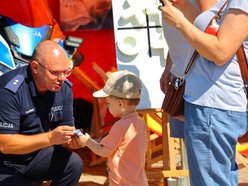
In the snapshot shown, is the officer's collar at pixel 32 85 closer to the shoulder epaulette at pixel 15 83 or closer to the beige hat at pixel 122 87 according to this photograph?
the shoulder epaulette at pixel 15 83

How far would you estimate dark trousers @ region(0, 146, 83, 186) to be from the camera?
129 inches

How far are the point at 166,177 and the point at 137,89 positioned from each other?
3.08 feet

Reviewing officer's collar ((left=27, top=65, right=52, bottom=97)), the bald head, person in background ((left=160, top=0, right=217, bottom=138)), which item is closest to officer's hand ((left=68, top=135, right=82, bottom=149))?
officer's collar ((left=27, top=65, right=52, bottom=97))

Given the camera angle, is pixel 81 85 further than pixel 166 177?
Yes

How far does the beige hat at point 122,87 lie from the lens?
3281mm

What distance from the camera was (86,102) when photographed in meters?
5.91

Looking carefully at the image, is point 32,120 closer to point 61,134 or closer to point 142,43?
point 61,134

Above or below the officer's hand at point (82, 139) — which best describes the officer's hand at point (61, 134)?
above

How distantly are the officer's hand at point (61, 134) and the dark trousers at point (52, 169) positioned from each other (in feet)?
0.94

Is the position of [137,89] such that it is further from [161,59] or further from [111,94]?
[161,59]

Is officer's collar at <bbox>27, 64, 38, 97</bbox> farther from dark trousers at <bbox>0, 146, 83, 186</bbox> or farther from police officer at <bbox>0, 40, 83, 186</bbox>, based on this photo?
dark trousers at <bbox>0, 146, 83, 186</bbox>

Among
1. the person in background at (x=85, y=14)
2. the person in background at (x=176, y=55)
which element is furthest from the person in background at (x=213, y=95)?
the person in background at (x=85, y=14)

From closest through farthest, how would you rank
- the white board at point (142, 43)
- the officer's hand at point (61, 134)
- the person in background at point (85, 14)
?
the officer's hand at point (61, 134), the white board at point (142, 43), the person in background at point (85, 14)

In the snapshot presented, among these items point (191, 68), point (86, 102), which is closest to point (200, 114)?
point (191, 68)
